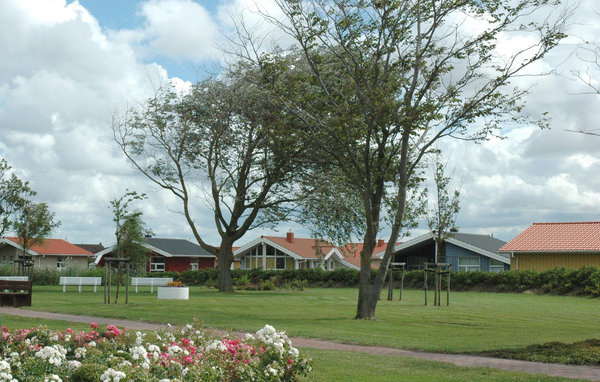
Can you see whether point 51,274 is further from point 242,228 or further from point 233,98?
point 233,98

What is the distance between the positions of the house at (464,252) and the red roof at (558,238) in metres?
2.08

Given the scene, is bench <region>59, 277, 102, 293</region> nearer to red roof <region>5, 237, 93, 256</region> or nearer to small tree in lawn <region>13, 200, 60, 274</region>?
small tree in lawn <region>13, 200, 60, 274</region>

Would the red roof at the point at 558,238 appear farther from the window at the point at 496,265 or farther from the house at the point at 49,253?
the house at the point at 49,253

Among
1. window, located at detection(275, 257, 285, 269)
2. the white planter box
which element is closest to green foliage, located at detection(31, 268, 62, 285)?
the white planter box

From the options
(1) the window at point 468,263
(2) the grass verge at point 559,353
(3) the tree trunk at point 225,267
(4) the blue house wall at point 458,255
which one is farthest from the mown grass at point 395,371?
(1) the window at point 468,263

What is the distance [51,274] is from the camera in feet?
142

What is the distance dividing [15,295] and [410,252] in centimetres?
3748

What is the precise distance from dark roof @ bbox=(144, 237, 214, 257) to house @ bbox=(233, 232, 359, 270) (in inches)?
259

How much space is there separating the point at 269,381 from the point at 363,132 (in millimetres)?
12801

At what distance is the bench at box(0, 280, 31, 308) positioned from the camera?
21.8 meters

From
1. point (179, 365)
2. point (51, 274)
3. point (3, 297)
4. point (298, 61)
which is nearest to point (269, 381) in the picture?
point (179, 365)

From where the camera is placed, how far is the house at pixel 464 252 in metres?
48.2

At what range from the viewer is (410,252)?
54.4 metres

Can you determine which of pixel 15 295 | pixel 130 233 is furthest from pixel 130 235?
pixel 15 295
